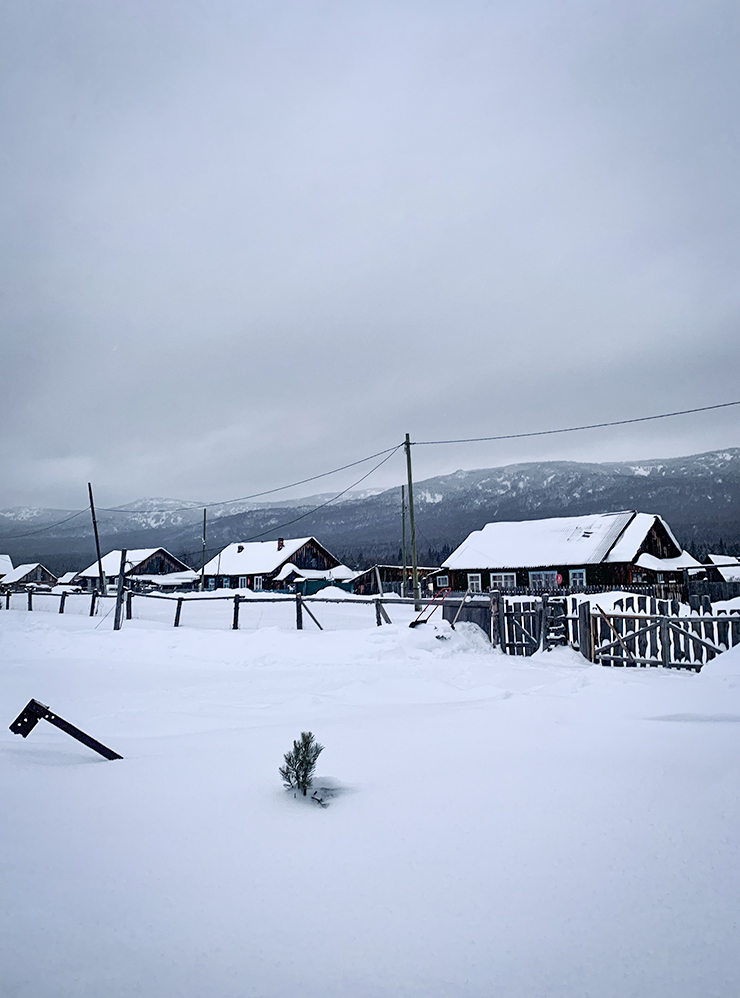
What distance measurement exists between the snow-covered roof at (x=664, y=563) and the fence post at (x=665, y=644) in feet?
90.3

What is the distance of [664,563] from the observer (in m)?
40.4

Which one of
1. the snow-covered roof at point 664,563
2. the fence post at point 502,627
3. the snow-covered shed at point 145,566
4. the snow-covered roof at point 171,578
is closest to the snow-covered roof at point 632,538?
the snow-covered roof at point 664,563

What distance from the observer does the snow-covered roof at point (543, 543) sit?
38.2 metres

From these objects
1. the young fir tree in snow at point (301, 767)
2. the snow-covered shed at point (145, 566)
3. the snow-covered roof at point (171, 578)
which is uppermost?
the young fir tree in snow at point (301, 767)

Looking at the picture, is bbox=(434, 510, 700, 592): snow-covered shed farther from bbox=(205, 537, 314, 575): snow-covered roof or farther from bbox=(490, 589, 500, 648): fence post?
bbox=(205, 537, 314, 575): snow-covered roof

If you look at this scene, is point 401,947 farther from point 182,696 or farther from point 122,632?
point 122,632

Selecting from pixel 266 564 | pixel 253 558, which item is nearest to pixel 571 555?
pixel 266 564

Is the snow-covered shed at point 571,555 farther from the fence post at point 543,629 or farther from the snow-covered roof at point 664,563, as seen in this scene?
the fence post at point 543,629

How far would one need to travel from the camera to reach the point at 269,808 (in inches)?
164

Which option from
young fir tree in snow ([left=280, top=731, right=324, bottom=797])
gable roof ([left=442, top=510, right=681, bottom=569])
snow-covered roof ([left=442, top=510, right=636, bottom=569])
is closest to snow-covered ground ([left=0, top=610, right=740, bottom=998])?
young fir tree in snow ([left=280, top=731, right=324, bottom=797])

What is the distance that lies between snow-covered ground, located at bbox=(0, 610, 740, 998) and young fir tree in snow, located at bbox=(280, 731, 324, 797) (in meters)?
0.14

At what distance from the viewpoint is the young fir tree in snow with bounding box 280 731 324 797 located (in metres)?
4.36

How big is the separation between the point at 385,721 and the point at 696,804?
136 inches

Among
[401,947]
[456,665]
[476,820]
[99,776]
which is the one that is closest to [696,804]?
[476,820]
